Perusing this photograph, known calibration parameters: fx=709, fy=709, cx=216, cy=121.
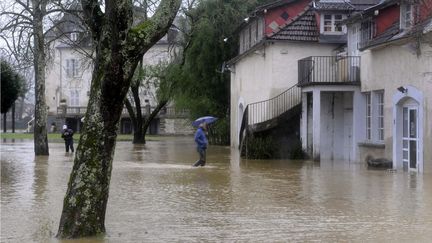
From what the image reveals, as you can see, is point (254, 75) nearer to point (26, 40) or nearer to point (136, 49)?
point (26, 40)

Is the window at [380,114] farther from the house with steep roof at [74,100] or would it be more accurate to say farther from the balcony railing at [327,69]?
the house with steep roof at [74,100]

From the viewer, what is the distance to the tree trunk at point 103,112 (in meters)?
9.94

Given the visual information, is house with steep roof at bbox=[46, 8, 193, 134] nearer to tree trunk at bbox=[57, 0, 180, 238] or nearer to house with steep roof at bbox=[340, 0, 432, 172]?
house with steep roof at bbox=[340, 0, 432, 172]

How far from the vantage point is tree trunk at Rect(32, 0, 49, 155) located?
93.6 feet

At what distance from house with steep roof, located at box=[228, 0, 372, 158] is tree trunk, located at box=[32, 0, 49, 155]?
8.63 metres

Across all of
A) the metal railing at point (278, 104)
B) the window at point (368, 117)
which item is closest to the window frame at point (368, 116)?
the window at point (368, 117)

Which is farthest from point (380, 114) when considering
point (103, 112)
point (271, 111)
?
point (103, 112)

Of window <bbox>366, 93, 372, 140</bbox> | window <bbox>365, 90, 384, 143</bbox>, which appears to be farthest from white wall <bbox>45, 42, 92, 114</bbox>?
window <bbox>365, 90, 384, 143</bbox>

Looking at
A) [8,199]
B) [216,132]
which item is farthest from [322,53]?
[8,199]

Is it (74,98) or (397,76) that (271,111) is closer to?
(397,76)

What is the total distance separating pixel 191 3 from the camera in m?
41.4

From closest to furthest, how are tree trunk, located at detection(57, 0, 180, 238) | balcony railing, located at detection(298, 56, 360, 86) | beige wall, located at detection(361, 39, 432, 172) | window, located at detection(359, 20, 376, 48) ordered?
tree trunk, located at detection(57, 0, 180, 238)
beige wall, located at detection(361, 39, 432, 172)
window, located at detection(359, 20, 376, 48)
balcony railing, located at detection(298, 56, 360, 86)

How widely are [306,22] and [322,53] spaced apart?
1.54 meters

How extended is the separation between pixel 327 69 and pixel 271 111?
4.09 metres
